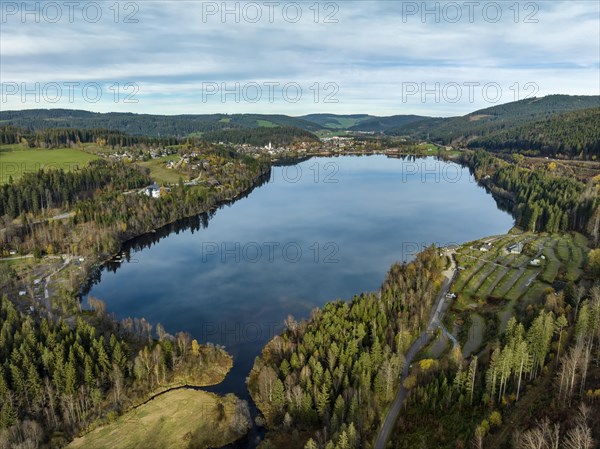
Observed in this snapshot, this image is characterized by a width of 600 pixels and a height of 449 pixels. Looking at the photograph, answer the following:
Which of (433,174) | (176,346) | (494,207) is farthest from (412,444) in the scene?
(433,174)

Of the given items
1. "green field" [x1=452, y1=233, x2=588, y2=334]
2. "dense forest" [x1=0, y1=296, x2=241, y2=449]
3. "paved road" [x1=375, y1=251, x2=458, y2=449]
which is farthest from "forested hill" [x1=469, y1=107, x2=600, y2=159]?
"dense forest" [x1=0, y1=296, x2=241, y2=449]

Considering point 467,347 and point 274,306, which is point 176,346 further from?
point 467,347

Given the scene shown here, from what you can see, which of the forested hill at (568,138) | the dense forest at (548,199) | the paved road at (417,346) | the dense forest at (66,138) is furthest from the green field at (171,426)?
the dense forest at (66,138)

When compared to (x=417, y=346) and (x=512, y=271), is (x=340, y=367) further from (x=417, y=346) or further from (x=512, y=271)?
(x=512, y=271)

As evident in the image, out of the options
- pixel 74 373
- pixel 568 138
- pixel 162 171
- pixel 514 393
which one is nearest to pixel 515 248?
pixel 514 393

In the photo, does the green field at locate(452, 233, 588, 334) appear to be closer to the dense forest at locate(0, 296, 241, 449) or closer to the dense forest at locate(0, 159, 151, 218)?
the dense forest at locate(0, 296, 241, 449)

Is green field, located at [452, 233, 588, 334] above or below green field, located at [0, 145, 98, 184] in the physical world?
below

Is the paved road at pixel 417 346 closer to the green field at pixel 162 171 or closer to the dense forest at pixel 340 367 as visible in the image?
the dense forest at pixel 340 367
